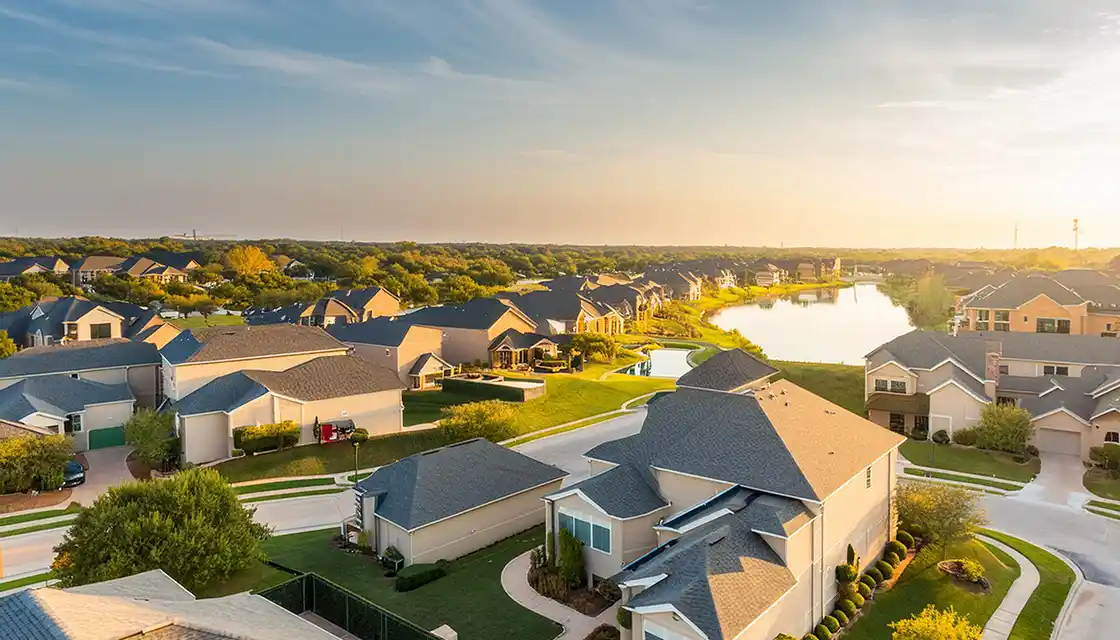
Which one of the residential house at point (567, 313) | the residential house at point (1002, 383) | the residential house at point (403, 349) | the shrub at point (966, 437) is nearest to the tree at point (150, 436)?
the residential house at point (403, 349)

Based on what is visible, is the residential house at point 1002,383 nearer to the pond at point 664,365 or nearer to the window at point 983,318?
the window at point 983,318

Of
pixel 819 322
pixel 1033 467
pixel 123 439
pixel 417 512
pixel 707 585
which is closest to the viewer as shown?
pixel 707 585

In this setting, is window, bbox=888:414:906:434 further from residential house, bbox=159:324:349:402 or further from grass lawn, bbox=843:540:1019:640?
residential house, bbox=159:324:349:402

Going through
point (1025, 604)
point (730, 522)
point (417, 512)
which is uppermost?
point (730, 522)

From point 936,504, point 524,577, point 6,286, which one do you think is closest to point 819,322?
point 936,504

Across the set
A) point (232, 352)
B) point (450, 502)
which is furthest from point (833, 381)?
point (232, 352)

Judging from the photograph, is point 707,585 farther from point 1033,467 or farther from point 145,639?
point 1033,467

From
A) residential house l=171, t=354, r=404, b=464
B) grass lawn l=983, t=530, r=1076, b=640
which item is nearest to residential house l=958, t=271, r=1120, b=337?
grass lawn l=983, t=530, r=1076, b=640
